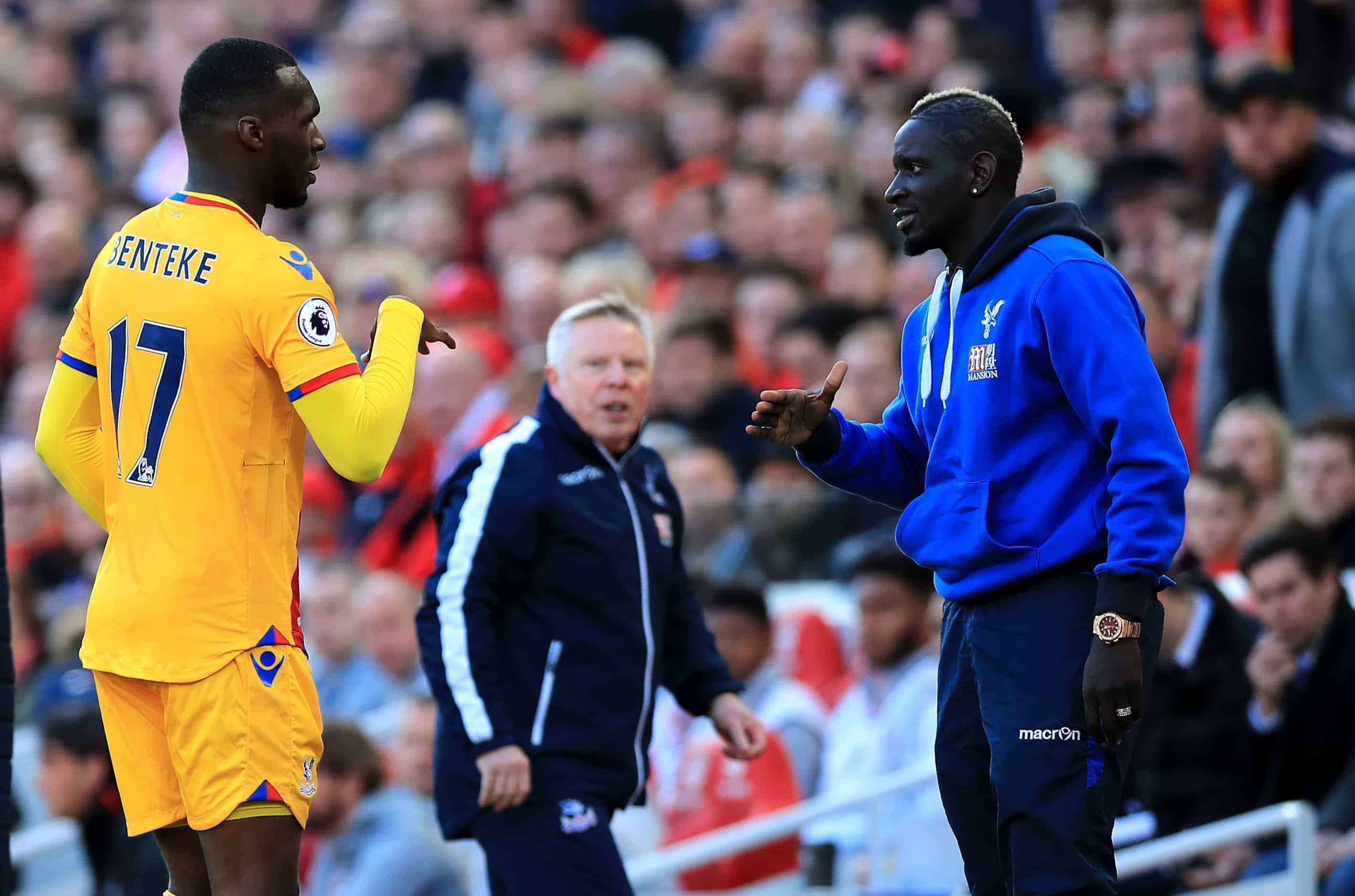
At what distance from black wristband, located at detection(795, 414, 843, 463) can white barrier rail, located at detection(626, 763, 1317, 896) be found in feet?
7.08

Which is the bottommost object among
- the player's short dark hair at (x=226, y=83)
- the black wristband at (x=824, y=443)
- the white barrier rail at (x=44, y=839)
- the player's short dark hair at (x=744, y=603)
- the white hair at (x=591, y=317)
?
the white barrier rail at (x=44, y=839)

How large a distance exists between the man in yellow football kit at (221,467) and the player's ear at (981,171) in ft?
3.79

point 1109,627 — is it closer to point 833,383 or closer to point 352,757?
point 833,383

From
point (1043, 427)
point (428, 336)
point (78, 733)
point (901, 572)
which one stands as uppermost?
point (428, 336)

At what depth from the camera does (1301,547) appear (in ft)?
21.1

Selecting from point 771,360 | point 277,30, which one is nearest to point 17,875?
point 771,360

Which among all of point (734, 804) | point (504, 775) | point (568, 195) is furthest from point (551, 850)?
point (568, 195)

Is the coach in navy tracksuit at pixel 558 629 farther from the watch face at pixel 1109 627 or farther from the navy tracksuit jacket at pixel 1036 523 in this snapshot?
the watch face at pixel 1109 627

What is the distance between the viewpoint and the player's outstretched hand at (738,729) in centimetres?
515

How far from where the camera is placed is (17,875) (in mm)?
9062

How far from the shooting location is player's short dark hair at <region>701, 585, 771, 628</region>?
297 inches

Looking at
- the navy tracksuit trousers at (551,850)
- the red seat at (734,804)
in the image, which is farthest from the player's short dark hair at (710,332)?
the navy tracksuit trousers at (551,850)

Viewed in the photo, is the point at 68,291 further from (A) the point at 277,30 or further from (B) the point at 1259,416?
(B) the point at 1259,416

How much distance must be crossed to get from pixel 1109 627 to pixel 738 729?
1873 mm
